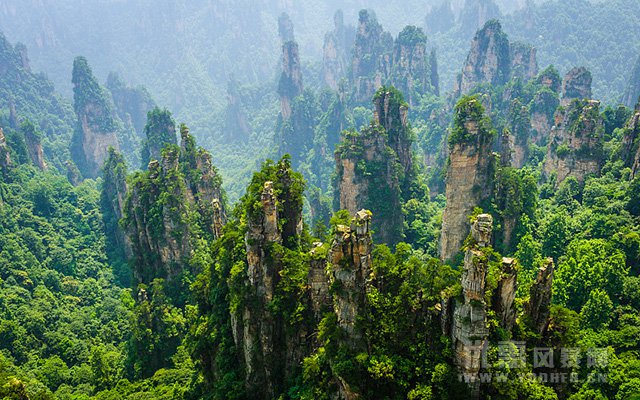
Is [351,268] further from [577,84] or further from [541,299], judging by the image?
[577,84]

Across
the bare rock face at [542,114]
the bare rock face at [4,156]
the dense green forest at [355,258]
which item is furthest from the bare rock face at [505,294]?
the bare rock face at [4,156]

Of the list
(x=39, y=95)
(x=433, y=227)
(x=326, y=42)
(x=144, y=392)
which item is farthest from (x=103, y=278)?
(x=326, y=42)

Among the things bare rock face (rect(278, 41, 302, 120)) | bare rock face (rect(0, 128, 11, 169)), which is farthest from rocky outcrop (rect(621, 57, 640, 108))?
bare rock face (rect(0, 128, 11, 169))

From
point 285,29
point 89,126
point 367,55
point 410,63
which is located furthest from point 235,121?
point 285,29

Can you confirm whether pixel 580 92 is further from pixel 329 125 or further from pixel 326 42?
pixel 326 42

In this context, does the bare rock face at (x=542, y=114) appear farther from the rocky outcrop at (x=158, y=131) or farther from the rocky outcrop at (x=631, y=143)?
the rocky outcrop at (x=158, y=131)

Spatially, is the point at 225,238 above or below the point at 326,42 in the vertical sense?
below

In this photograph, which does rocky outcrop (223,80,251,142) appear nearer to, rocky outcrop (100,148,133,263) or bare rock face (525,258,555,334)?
rocky outcrop (100,148,133,263)
